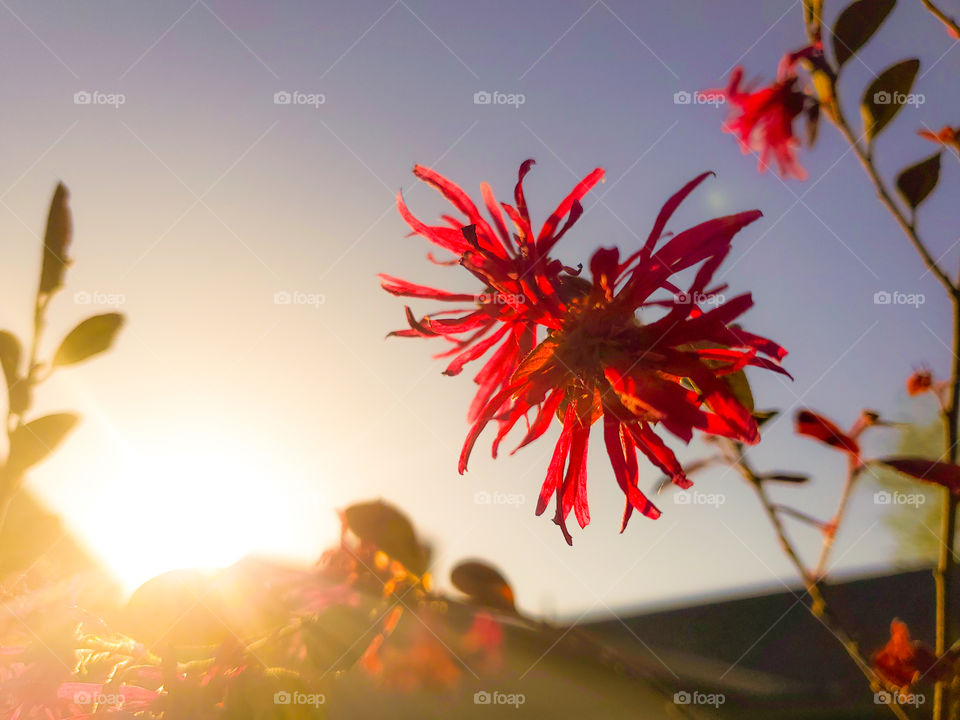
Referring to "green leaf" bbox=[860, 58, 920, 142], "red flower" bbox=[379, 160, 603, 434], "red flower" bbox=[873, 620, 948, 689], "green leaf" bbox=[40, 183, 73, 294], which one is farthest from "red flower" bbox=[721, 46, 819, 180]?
"green leaf" bbox=[40, 183, 73, 294]

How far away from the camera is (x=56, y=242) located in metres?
0.49

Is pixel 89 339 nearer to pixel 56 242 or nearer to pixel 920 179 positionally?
pixel 56 242

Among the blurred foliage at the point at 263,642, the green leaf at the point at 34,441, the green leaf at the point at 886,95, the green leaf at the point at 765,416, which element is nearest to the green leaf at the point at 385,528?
the blurred foliage at the point at 263,642

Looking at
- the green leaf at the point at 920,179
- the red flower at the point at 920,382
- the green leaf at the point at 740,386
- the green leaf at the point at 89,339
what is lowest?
the red flower at the point at 920,382

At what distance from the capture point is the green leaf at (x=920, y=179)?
81cm

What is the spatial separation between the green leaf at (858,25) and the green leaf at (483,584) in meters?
0.72

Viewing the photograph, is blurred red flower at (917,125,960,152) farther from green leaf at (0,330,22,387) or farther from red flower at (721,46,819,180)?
green leaf at (0,330,22,387)

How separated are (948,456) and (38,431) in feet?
2.96

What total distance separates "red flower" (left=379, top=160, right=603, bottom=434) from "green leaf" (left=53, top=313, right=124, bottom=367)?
25 centimetres

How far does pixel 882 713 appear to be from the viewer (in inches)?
41.4

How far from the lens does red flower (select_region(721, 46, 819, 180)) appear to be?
28.3 inches

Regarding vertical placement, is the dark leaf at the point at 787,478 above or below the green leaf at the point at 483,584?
below

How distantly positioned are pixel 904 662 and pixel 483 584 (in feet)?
1.58

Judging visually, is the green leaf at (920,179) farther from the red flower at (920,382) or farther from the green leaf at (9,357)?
the green leaf at (9,357)
